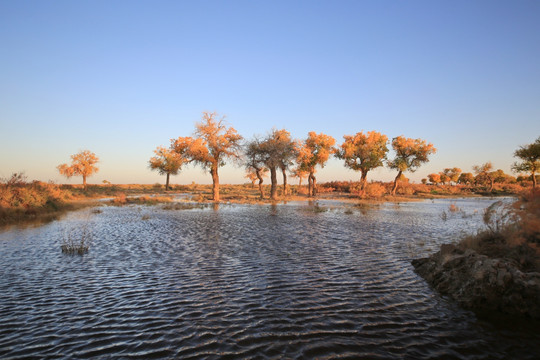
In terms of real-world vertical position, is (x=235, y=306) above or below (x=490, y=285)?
below

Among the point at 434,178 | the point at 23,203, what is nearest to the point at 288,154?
the point at 23,203

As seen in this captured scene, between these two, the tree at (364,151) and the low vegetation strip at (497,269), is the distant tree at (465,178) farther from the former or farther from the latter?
the low vegetation strip at (497,269)

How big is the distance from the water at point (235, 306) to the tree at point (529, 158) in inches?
1890

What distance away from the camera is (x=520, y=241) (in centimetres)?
819

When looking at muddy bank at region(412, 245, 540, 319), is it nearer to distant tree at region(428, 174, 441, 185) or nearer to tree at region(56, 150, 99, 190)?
tree at region(56, 150, 99, 190)

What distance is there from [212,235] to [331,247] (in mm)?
7204

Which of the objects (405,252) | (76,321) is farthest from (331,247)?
(76,321)

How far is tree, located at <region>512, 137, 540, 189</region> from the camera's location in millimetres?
46912

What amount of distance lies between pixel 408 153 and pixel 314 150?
1935cm

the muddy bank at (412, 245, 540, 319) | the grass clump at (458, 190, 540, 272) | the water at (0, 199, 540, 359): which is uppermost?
the grass clump at (458, 190, 540, 272)

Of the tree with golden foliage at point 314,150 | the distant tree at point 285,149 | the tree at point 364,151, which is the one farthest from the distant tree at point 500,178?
the distant tree at point 285,149

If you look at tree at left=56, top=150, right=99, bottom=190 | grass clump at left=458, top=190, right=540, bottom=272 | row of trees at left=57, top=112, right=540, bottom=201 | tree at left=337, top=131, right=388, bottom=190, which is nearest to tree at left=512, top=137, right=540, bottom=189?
row of trees at left=57, top=112, right=540, bottom=201

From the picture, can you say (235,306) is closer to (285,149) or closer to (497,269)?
(497,269)

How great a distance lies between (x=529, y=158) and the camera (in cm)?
4969
